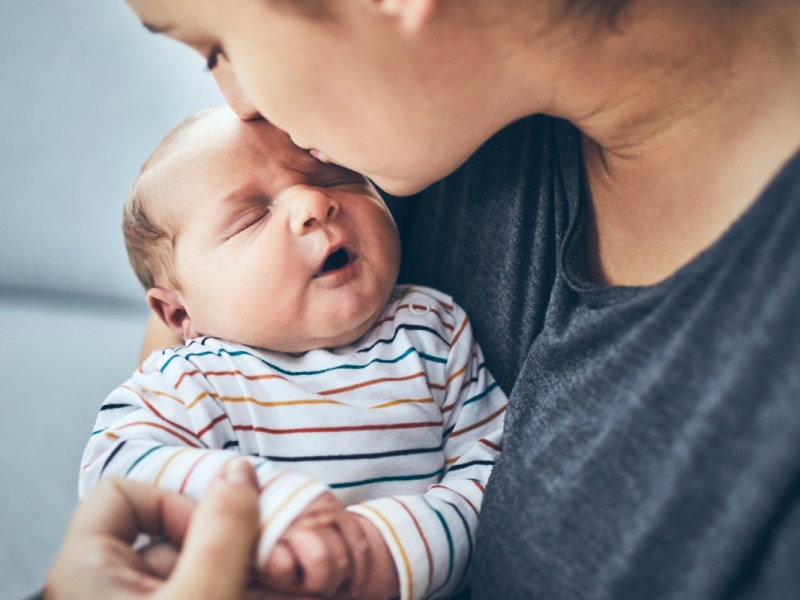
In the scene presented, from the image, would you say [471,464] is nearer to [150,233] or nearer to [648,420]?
[648,420]

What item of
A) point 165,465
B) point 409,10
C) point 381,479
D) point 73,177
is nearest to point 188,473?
point 165,465

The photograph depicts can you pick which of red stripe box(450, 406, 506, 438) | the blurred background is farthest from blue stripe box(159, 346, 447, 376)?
the blurred background

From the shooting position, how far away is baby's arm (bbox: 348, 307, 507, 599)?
735mm

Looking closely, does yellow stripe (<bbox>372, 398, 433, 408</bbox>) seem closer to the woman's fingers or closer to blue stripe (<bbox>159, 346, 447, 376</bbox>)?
A: blue stripe (<bbox>159, 346, 447, 376</bbox>)

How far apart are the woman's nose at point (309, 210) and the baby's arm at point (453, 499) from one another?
253 mm

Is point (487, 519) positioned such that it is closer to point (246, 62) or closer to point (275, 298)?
point (275, 298)

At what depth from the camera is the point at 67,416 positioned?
4.60ft

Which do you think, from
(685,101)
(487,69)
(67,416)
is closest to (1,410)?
(67,416)

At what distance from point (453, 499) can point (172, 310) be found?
19.8 inches

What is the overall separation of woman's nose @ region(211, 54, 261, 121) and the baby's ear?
276 millimetres

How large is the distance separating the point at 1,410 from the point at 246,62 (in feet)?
3.32

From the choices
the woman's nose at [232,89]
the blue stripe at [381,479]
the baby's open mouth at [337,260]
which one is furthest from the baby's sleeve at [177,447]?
the woman's nose at [232,89]

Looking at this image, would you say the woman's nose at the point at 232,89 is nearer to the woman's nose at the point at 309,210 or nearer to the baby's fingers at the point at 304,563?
the woman's nose at the point at 309,210

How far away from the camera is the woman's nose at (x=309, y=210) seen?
2.92 ft
